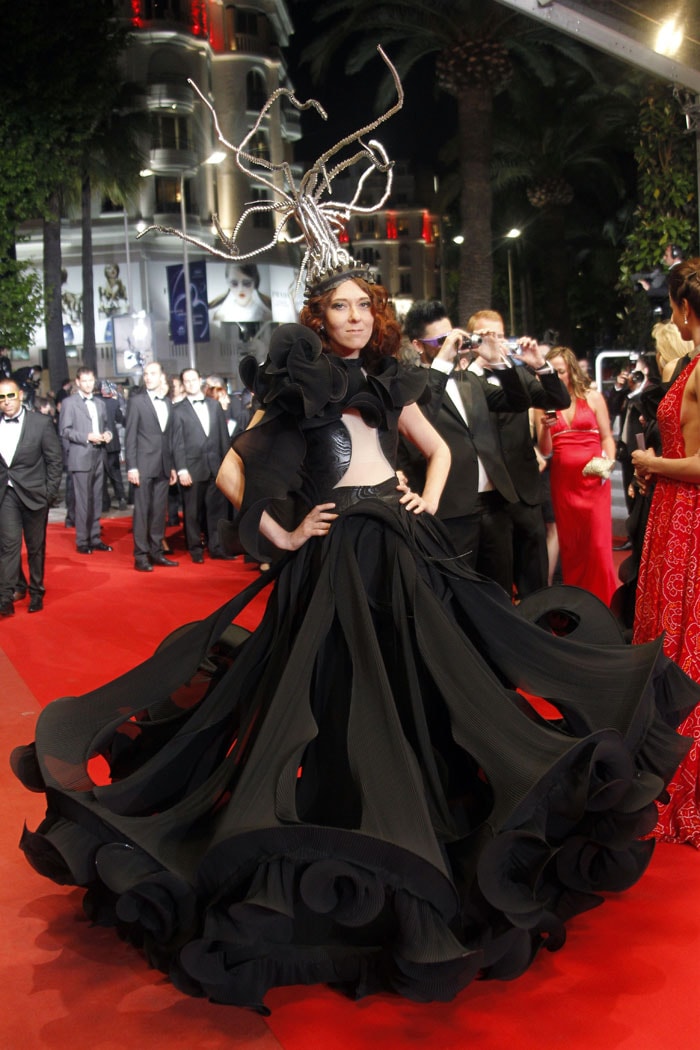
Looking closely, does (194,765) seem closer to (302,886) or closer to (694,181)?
(302,886)

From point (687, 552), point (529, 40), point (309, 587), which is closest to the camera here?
point (309, 587)

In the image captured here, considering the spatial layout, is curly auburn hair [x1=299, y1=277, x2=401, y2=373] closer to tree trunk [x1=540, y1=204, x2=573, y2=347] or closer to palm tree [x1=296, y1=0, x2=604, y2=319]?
palm tree [x1=296, y1=0, x2=604, y2=319]

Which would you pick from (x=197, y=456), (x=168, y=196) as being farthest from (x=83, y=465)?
(x=168, y=196)

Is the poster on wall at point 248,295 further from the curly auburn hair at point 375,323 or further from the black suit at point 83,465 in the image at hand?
the curly auburn hair at point 375,323

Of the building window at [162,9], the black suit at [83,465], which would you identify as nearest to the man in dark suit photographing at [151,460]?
the black suit at [83,465]

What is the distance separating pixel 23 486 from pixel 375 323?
6187mm

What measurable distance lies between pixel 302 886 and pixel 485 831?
1.94 ft

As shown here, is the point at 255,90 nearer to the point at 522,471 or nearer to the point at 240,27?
the point at 240,27

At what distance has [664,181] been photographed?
1292 centimetres

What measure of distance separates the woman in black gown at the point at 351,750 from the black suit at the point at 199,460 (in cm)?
800

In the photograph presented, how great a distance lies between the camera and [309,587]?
365cm

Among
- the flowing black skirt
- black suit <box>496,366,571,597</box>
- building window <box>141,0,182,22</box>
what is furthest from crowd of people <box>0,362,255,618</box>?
building window <box>141,0,182,22</box>

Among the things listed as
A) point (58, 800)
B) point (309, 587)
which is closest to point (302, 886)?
point (58, 800)

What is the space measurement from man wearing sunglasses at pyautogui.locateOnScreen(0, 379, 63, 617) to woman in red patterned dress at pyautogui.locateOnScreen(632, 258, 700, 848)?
6.26 metres
